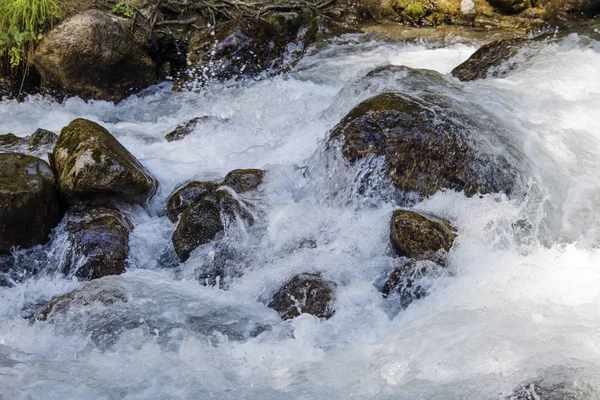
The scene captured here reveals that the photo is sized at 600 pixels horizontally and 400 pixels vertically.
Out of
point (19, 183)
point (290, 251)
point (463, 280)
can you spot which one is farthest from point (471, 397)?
point (19, 183)

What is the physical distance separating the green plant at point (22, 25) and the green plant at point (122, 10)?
1.03 metres

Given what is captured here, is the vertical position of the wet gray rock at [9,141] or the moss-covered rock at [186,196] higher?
the wet gray rock at [9,141]

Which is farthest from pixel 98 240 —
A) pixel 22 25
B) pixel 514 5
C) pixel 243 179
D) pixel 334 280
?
pixel 514 5

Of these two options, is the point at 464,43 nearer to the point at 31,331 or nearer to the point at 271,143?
the point at 271,143

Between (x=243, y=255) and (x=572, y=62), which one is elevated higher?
(x=572, y=62)

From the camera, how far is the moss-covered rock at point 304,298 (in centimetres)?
410

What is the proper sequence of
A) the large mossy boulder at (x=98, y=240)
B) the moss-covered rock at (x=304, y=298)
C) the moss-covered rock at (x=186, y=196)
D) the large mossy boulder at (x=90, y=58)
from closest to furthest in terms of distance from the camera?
the moss-covered rock at (x=304, y=298) < the large mossy boulder at (x=98, y=240) < the moss-covered rock at (x=186, y=196) < the large mossy boulder at (x=90, y=58)

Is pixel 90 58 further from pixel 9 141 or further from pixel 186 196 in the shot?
pixel 186 196

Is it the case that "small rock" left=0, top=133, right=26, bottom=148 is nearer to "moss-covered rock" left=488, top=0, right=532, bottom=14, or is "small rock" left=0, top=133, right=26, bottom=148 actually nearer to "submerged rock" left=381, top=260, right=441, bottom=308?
"submerged rock" left=381, top=260, right=441, bottom=308

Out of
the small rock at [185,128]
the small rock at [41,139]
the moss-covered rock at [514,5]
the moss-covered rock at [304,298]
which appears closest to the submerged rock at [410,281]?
the moss-covered rock at [304,298]

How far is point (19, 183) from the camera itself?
490cm

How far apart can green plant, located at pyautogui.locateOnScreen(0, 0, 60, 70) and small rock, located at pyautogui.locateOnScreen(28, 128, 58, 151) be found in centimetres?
163

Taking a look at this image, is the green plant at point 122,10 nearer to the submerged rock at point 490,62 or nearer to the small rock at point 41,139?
the small rock at point 41,139

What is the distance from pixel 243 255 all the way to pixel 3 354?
1.75 m
